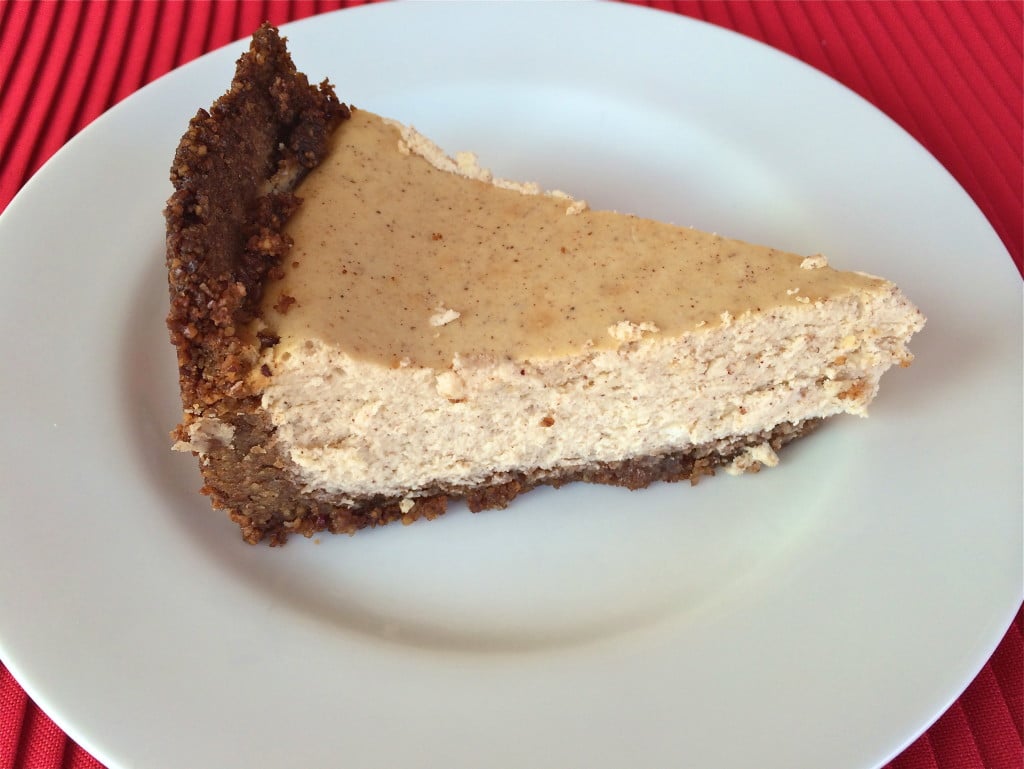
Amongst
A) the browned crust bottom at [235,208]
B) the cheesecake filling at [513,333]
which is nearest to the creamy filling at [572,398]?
the cheesecake filling at [513,333]

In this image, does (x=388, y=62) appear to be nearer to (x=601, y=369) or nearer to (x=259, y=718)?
(x=601, y=369)

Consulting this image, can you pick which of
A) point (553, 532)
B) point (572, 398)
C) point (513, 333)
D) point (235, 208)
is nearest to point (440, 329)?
point (513, 333)

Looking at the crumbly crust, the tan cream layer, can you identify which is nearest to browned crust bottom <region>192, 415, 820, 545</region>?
the crumbly crust

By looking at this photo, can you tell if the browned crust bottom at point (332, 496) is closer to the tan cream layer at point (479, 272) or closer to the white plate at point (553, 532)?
the white plate at point (553, 532)

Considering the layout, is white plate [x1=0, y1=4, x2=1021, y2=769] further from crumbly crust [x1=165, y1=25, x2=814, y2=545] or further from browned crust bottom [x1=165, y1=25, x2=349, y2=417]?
browned crust bottom [x1=165, y1=25, x2=349, y2=417]

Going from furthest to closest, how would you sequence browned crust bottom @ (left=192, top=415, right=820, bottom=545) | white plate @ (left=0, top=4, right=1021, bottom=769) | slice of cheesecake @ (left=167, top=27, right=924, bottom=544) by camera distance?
browned crust bottom @ (left=192, top=415, right=820, bottom=545), slice of cheesecake @ (left=167, top=27, right=924, bottom=544), white plate @ (left=0, top=4, right=1021, bottom=769)

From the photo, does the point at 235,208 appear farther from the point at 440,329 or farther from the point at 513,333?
the point at 513,333
